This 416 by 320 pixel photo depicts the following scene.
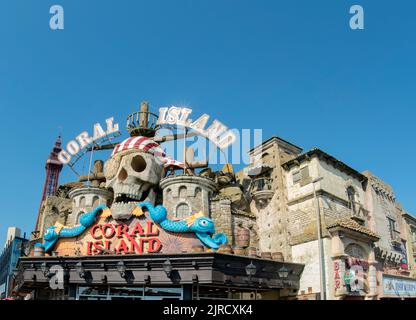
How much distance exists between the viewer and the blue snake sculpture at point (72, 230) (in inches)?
1110

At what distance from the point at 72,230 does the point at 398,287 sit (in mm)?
27348

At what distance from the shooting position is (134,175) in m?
31.6

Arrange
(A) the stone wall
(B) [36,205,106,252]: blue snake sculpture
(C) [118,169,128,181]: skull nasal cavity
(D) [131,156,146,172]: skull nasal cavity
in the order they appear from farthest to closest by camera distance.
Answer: (A) the stone wall, (D) [131,156,146,172]: skull nasal cavity, (C) [118,169,128,181]: skull nasal cavity, (B) [36,205,106,252]: blue snake sculpture

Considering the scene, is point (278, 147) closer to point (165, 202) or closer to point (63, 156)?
point (165, 202)

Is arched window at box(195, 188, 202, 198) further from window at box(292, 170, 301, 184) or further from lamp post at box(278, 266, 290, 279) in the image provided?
lamp post at box(278, 266, 290, 279)

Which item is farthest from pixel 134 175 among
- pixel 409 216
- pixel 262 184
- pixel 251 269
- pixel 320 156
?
pixel 409 216

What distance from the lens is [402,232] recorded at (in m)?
38.7

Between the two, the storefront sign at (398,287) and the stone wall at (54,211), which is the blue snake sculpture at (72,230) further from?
the storefront sign at (398,287)

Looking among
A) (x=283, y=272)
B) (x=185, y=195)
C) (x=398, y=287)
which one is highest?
(x=185, y=195)

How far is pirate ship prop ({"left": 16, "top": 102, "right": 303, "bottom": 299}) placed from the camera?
23.3 meters

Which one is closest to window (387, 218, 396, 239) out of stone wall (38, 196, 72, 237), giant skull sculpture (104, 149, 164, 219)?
giant skull sculpture (104, 149, 164, 219)

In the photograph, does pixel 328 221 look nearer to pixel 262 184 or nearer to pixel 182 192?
pixel 262 184

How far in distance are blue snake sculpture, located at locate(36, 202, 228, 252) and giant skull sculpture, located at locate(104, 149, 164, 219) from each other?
353cm

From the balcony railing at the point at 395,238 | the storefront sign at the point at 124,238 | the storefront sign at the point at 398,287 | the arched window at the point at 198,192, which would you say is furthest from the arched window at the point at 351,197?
the storefront sign at the point at 124,238
